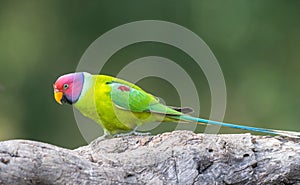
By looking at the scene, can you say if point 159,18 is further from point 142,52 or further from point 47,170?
point 47,170

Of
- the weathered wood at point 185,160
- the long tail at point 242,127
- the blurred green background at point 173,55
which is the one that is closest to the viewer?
the weathered wood at point 185,160

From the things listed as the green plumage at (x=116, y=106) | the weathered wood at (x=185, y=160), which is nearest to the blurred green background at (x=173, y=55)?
the green plumage at (x=116, y=106)

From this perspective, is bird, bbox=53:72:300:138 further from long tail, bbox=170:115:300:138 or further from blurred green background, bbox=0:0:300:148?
blurred green background, bbox=0:0:300:148

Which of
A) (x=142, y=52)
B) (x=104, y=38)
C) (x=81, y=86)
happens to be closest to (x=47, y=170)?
(x=81, y=86)

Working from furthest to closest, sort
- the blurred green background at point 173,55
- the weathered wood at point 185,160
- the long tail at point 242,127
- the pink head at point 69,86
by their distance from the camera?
the blurred green background at point 173,55, the pink head at point 69,86, the long tail at point 242,127, the weathered wood at point 185,160

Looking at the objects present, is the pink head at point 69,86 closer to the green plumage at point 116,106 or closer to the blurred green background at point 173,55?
the green plumage at point 116,106

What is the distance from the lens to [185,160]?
2.55 m

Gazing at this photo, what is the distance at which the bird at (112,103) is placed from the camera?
2973 mm

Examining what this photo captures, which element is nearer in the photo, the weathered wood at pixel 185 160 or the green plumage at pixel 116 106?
the weathered wood at pixel 185 160

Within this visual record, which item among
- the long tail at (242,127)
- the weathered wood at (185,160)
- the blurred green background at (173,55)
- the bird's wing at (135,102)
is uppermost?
the blurred green background at (173,55)

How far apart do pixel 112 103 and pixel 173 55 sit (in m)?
3.38

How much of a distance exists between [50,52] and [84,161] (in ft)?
14.0

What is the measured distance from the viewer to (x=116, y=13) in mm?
6426

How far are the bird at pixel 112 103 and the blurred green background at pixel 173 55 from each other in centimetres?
323
